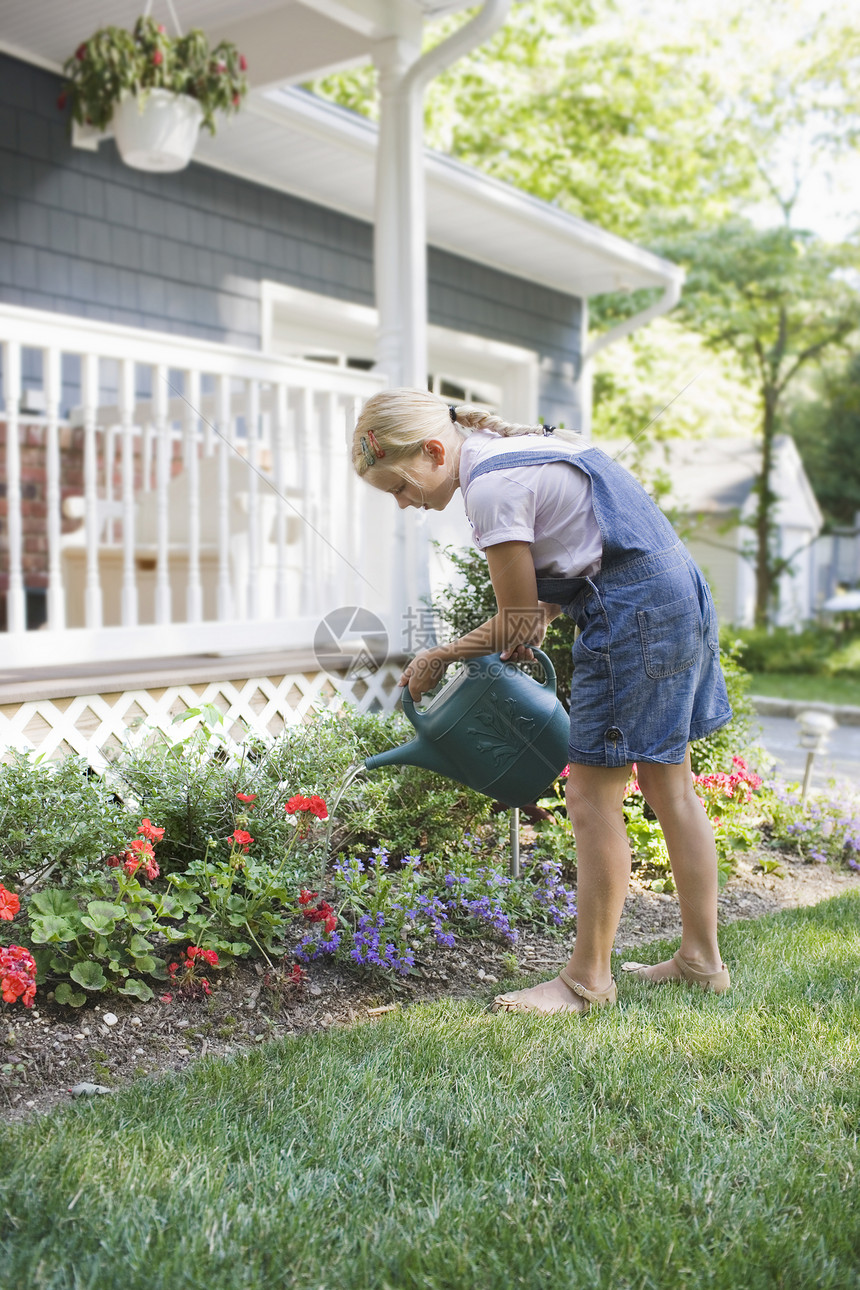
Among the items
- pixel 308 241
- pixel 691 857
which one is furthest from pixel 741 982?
pixel 308 241

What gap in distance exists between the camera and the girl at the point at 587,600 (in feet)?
7.08

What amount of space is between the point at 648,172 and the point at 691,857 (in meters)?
16.0

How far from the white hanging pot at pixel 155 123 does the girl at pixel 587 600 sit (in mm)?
2910

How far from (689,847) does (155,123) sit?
3.73 metres

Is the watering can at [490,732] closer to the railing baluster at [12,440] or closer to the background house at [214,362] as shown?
the background house at [214,362]

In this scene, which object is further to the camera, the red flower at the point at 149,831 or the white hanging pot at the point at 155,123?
the white hanging pot at the point at 155,123

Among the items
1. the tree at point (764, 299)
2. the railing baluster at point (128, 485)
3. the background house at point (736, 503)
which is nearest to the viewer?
the railing baluster at point (128, 485)

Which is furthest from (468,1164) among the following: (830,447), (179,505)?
(830,447)

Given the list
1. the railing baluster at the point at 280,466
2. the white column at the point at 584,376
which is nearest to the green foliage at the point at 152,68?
the railing baluster at the point at 280,466

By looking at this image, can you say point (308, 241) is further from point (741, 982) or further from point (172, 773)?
point (741, 982)

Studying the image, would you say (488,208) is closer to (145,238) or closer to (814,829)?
(145,238)

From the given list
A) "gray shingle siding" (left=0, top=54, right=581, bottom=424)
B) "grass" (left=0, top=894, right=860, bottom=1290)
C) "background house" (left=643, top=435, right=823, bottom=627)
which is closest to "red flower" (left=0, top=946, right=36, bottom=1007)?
"grass" (left=0, top=894, right=860, bottom=1290)

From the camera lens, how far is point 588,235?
7949mm

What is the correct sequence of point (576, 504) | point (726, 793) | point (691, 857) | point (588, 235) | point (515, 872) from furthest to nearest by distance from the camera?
point (588, 235)
point (726, 793)
point (515, 872)
point (691, 857)
point (576, 504)
